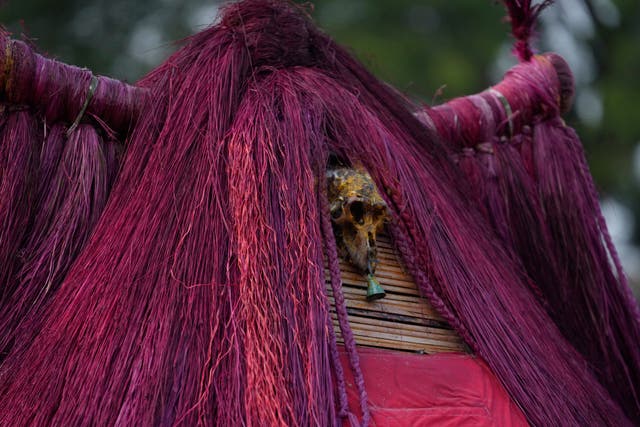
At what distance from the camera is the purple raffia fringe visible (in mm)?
1262

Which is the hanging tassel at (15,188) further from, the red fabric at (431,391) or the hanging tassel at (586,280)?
the hanging tassel at (586,280)

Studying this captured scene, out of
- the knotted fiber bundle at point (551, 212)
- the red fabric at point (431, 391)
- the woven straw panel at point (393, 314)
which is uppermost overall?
the knotted fiber bundle at point (551, 212)

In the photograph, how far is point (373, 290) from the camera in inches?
56.1

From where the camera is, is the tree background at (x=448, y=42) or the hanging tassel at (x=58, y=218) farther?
the tree background at (x=448, y=42)

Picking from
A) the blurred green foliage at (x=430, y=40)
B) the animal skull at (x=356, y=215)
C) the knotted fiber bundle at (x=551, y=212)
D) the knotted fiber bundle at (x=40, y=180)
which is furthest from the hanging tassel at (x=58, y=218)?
the blurred green foliage at (x=430, y=40)

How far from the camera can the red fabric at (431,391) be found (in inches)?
52.4

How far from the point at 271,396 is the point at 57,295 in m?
0.38

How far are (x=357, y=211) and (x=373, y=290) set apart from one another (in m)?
0.11

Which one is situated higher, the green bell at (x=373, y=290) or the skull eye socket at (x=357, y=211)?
the skull eye socket at (x=357, y=211)

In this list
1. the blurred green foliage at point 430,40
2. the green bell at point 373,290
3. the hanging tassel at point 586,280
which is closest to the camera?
the green bell at point 373,290

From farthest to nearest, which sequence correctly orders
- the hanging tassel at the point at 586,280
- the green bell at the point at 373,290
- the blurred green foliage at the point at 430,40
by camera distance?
the blurred green foliage at the point at 430,40 → the hanging tassel at the point at 586,280 → the green bell at the point at 373,290

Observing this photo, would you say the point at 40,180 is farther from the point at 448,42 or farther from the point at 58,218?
the point at 448,42

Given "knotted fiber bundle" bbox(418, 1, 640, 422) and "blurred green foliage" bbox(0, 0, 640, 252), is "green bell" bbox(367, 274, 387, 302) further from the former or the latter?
"blurred green foliage" bbox(0, 0, 640, 252)

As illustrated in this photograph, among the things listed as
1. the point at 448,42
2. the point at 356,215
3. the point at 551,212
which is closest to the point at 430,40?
the point at 448,42
